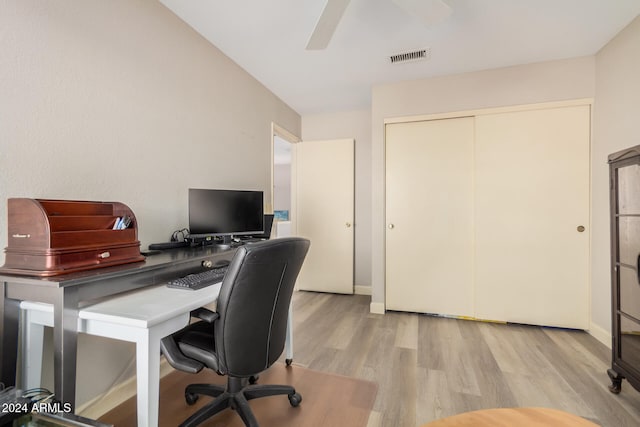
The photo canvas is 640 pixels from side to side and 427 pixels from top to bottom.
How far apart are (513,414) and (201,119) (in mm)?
2530

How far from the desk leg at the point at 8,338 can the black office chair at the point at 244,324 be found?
21.7 inches

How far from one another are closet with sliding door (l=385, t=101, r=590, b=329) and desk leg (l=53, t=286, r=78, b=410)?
272 cm

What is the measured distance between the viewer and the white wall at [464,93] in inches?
105

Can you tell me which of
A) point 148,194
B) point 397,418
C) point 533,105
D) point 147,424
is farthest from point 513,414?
point 533,105

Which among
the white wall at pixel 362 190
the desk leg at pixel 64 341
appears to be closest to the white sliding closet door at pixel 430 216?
the white wall at pixel 362 190

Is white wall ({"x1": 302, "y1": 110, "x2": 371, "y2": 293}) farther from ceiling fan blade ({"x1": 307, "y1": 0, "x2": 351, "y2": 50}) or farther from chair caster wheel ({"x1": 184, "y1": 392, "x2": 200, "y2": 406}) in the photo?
chair caster wheel ({"x1": 184, "y1": 392, "x2": 200, "y2": 406})

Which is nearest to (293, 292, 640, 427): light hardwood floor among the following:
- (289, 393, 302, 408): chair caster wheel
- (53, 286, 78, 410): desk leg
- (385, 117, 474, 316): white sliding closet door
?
(385, 117, 474, 316): white sliding closet door

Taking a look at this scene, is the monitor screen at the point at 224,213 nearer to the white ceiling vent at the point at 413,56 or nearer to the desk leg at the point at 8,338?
the desk leg at the point at 8,338

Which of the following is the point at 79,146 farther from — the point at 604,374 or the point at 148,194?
the point at 604,374

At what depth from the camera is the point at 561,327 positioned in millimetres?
2717

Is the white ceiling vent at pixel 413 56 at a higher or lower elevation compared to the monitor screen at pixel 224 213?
higher

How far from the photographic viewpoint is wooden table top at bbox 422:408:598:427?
842 mm

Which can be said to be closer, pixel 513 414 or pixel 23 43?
pixel 513 414

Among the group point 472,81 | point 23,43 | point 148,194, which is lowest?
point 148,194
